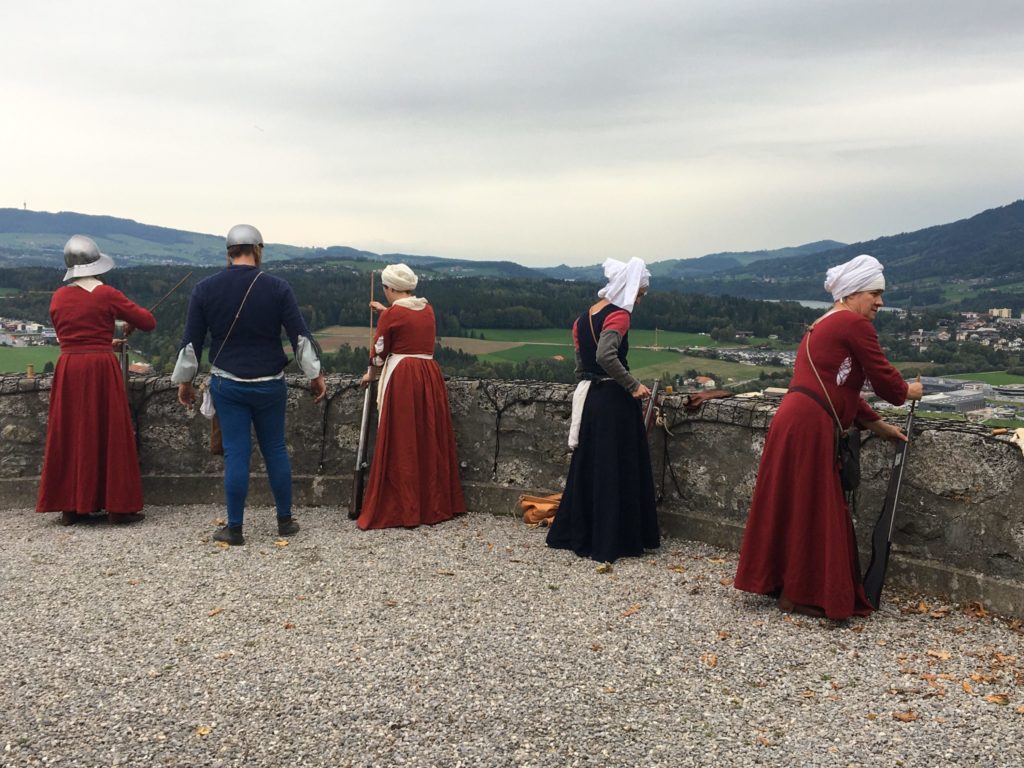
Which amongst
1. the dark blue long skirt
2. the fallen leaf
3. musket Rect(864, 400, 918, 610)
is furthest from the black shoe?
the fallen leaf

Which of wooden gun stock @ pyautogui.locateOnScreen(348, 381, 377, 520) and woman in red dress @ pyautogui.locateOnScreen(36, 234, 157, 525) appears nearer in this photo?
woman in red dress @ pyautogui.locateOnScreen(36, 234, 157, 525)

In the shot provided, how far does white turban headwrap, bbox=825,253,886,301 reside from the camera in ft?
13.5

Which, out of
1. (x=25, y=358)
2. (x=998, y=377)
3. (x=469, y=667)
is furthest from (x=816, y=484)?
(x=998, y=377)

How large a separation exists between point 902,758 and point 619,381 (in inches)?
108

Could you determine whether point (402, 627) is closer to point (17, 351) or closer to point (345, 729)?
point (345, 729)

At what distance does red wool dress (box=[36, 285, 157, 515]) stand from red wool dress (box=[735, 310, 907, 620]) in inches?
178

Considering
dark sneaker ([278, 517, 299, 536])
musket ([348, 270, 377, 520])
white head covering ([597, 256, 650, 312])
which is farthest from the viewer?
musket ([348, 270, 377, 520])

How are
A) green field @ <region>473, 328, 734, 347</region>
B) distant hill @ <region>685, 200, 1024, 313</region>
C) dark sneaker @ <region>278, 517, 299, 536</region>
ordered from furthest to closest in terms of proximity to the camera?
distant hill @ <region>685, 200, 1024, 313</region>
green field @ <region>473, 328, 734, 347</region>
dark sneaker @ <region>278, 517, 299, 536</region>

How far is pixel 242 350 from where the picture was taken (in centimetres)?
545

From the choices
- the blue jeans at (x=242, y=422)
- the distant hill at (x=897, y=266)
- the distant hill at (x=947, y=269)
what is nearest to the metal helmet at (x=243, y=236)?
the blue jeans at (x=242, y=422)

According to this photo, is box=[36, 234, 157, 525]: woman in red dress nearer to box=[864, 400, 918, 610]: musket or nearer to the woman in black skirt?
the woman in black skirt

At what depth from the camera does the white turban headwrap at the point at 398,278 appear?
6.08m

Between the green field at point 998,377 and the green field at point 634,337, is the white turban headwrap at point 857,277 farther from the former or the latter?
the green field at point 998,377

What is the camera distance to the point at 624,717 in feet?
10.3
